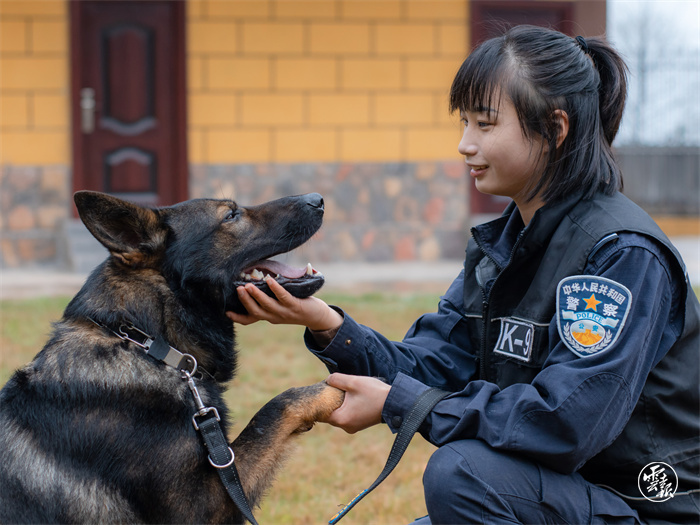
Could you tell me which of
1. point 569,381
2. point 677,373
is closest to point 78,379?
point 569,381

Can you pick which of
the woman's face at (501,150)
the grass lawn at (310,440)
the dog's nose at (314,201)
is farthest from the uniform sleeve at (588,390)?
the dog's nose at (314,201)

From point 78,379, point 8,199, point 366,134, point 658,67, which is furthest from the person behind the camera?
point 658,67

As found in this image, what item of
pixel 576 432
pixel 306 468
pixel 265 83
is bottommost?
pixel 306 468

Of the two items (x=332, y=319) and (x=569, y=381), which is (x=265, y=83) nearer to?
(x=332, y=319)

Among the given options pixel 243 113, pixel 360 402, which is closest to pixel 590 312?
pixel 360 402

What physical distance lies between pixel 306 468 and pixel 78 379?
5.40ft

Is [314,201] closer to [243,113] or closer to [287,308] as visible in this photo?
[287,308]

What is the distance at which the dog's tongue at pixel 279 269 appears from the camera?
2.62m

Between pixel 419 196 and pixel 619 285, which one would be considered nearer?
pixel 619 285

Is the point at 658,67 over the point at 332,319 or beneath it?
over

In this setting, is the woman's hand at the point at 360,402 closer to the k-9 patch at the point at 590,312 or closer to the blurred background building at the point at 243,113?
the k-9 patch at the point at 590,312

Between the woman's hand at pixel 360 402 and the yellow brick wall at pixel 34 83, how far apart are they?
25.6 ft

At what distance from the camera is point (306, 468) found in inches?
145

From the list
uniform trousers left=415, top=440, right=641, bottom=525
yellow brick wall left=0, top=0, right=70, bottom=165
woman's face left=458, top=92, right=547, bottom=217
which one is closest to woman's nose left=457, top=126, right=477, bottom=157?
woman's face left=458, top=92, right=547, bottom=217
